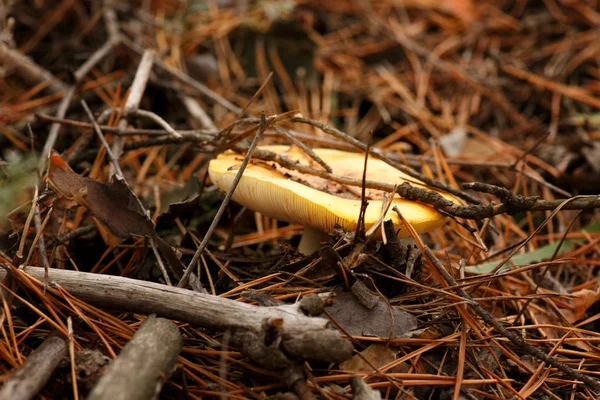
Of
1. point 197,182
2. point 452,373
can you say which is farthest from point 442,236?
point 197,182

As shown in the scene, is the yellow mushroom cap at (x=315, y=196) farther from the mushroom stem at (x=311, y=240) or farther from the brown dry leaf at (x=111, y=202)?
the brown dry leaf at (x=111, y=202)

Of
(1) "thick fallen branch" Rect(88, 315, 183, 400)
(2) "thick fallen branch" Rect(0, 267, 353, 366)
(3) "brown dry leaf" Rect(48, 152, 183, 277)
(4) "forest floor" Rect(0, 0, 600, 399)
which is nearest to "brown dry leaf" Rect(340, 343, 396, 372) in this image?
(4) "forest floor" Rect(0, 0, 600, 399)

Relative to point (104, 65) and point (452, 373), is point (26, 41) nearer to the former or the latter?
point (104, 65)

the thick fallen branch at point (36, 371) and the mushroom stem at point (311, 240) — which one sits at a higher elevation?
the thick fallen branch at point (36, 371)

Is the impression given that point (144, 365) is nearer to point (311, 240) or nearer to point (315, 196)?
point (315, 196)

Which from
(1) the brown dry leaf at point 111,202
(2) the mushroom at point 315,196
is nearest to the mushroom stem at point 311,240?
(2) the mushroom at point 315,196

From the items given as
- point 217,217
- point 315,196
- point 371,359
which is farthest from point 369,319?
point 217,217
